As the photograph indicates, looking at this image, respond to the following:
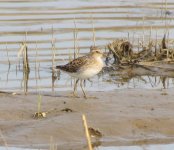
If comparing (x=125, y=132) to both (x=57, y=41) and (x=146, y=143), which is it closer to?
(x=146, y=143)

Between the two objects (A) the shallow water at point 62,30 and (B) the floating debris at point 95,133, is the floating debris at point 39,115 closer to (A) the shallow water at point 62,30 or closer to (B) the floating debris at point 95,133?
(B) the floating debris at point 95,133

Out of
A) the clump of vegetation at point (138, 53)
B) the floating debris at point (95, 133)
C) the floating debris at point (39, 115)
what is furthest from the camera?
the clump of vegetation at point (138, 53)

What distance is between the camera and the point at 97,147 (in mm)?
8914

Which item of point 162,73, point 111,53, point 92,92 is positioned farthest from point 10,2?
point 92,92

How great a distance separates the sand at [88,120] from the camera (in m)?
9.07

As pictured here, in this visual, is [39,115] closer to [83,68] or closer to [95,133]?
[95,133]

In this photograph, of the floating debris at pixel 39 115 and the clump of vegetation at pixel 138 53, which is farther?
the clump of vegetation at pixel 138 53

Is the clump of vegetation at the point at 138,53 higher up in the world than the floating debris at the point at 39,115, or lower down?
higher up

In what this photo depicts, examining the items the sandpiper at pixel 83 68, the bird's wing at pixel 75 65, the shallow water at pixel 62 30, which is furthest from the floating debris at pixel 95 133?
the shallow water at pixel 62 30

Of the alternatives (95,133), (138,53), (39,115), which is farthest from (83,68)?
(138,53)

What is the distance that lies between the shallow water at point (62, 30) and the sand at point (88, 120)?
1327 mm

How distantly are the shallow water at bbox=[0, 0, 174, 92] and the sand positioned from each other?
133cm

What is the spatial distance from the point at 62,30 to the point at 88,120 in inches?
300

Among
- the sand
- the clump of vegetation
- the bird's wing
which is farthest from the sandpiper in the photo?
the clump of vegetation
